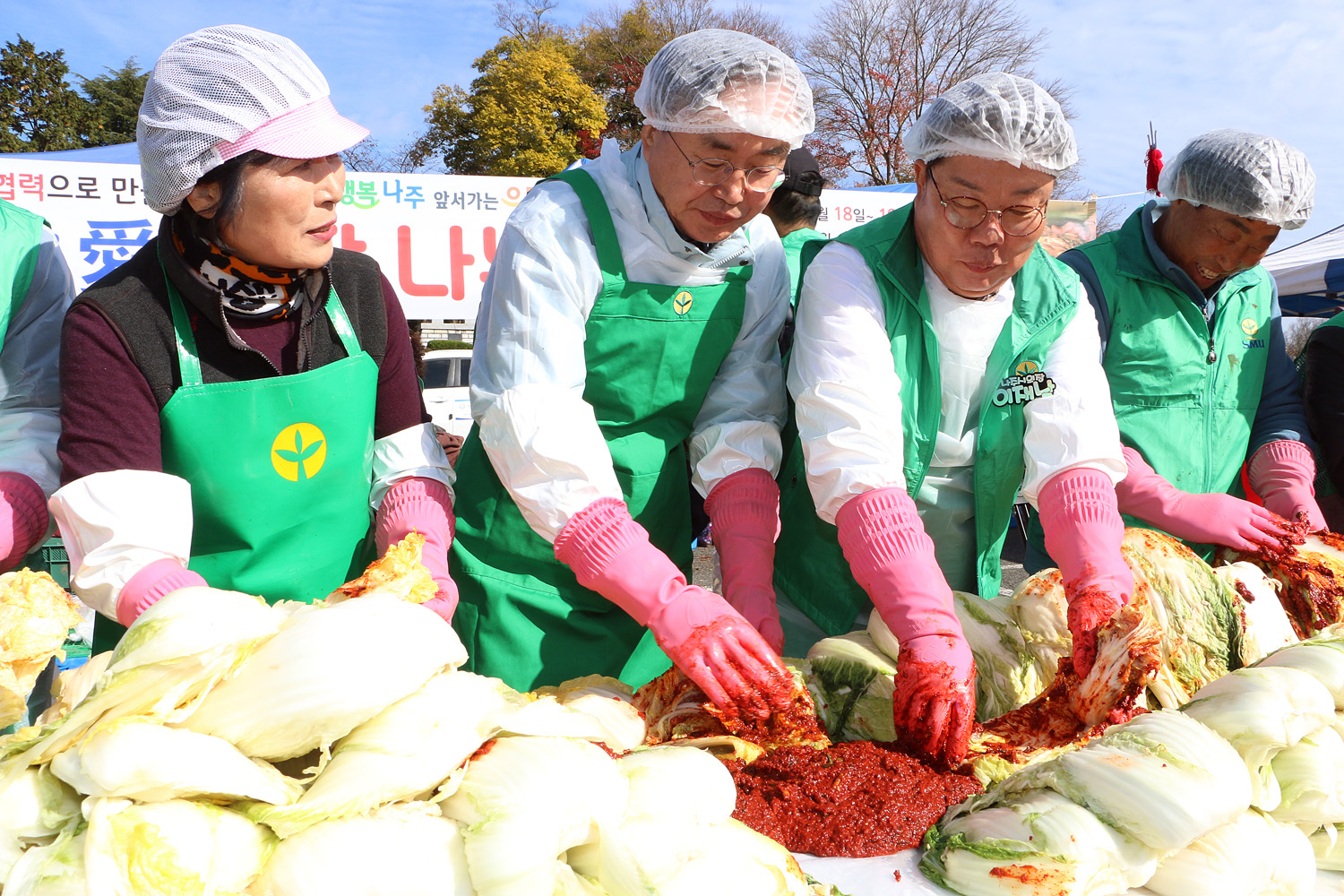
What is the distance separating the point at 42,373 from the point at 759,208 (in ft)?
5.29

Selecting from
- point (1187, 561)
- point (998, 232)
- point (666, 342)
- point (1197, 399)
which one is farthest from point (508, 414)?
point (1197, 399)

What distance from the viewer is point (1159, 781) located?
132cm

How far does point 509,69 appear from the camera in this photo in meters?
23.9

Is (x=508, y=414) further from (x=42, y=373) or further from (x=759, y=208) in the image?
(x=42, y=373)

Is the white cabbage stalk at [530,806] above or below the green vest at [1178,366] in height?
below

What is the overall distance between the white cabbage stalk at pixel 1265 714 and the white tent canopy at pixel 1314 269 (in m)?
8.56

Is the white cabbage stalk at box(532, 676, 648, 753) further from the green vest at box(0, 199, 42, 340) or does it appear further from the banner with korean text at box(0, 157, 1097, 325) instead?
the banner with korean text at box(0, 157, 1097, 325)

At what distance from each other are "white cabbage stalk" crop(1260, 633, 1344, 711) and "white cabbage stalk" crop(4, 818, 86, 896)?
5.98 ft

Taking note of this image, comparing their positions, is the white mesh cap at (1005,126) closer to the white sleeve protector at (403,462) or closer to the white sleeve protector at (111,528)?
the white sleeve protector at (403,462)

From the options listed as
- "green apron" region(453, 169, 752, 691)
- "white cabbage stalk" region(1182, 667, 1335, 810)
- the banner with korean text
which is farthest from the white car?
"white cabbage stalk" region(1182, 667, 1335, 810)

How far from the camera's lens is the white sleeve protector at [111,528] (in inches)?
60.4

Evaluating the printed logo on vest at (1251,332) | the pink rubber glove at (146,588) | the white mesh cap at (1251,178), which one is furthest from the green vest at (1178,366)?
the pink rubber glove at (146,588)

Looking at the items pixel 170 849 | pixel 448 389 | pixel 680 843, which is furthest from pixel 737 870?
pixel 448 389

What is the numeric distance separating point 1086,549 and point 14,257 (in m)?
2.37
